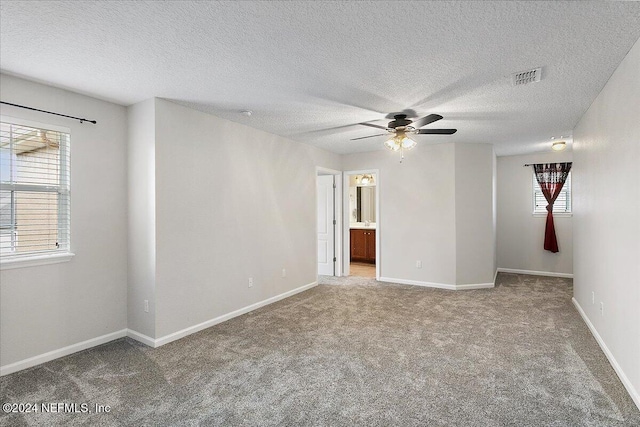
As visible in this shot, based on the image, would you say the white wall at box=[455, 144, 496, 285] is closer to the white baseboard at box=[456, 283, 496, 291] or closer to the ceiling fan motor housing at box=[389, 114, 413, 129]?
the white baseboard at box=[456, 283, 496, 291]

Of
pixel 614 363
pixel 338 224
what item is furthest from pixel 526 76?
pixel 338 224

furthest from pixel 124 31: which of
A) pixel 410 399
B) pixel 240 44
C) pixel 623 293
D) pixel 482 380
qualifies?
pixel 623 293

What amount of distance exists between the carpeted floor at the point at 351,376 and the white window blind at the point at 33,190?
111 cm

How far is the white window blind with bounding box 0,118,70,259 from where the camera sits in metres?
2.81

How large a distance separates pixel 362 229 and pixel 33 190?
633cm

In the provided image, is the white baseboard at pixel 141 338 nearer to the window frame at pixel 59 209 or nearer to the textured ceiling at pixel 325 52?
the window frame at pixel 59 209

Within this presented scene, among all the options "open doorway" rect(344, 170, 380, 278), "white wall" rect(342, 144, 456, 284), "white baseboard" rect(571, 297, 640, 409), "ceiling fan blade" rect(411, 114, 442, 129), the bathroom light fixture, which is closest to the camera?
"white baseboard" rect(571, 297, 640, 409)

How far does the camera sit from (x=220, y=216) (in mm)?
3984

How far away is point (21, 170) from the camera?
9.53 ft

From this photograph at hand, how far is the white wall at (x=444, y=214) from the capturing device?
5551 mm

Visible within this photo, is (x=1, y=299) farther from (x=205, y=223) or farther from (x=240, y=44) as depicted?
(x=240, y=44)

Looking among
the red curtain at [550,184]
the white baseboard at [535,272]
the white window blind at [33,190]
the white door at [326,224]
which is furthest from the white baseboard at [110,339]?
the red curtain at [550,184]

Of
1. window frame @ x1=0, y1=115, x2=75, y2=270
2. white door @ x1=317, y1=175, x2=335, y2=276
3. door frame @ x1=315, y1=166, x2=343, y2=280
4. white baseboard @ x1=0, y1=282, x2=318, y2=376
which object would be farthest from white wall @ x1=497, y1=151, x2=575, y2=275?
window frame @ x1=0, y1=115, x2=75, y2=270

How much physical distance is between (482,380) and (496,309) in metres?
2.11
